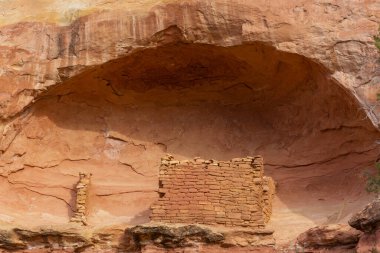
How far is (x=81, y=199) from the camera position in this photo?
1412 cm

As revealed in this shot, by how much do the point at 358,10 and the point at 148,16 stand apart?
3050mm

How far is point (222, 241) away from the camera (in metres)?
12.4

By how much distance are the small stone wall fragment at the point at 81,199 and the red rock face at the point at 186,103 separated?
26 cm

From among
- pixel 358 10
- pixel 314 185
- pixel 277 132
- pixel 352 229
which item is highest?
pixel 358 10

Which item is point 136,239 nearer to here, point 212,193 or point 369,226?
point 212,193

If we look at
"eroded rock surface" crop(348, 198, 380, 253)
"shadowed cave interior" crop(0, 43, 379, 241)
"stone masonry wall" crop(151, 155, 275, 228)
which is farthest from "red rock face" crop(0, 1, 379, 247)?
"eroded rock surface" crop(348, 198, 380, 253)

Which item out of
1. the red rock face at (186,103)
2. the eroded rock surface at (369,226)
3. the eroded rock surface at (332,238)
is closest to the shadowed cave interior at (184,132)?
the red rock face at (186,103)

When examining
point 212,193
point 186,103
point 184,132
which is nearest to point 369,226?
point 212,193

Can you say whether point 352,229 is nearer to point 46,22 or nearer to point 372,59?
point 372,59

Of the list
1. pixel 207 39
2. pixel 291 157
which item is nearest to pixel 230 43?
pixel 207 39

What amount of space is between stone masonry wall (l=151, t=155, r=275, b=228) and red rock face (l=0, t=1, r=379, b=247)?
81 cm

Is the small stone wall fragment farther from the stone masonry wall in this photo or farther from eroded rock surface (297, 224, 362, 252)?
eroded rock surface (297, 224, 362, 252)

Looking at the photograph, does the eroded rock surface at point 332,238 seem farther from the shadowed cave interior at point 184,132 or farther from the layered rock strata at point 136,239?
the shadowed cave interior at point 184,132

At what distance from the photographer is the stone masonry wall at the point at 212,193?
12695 millimetres
